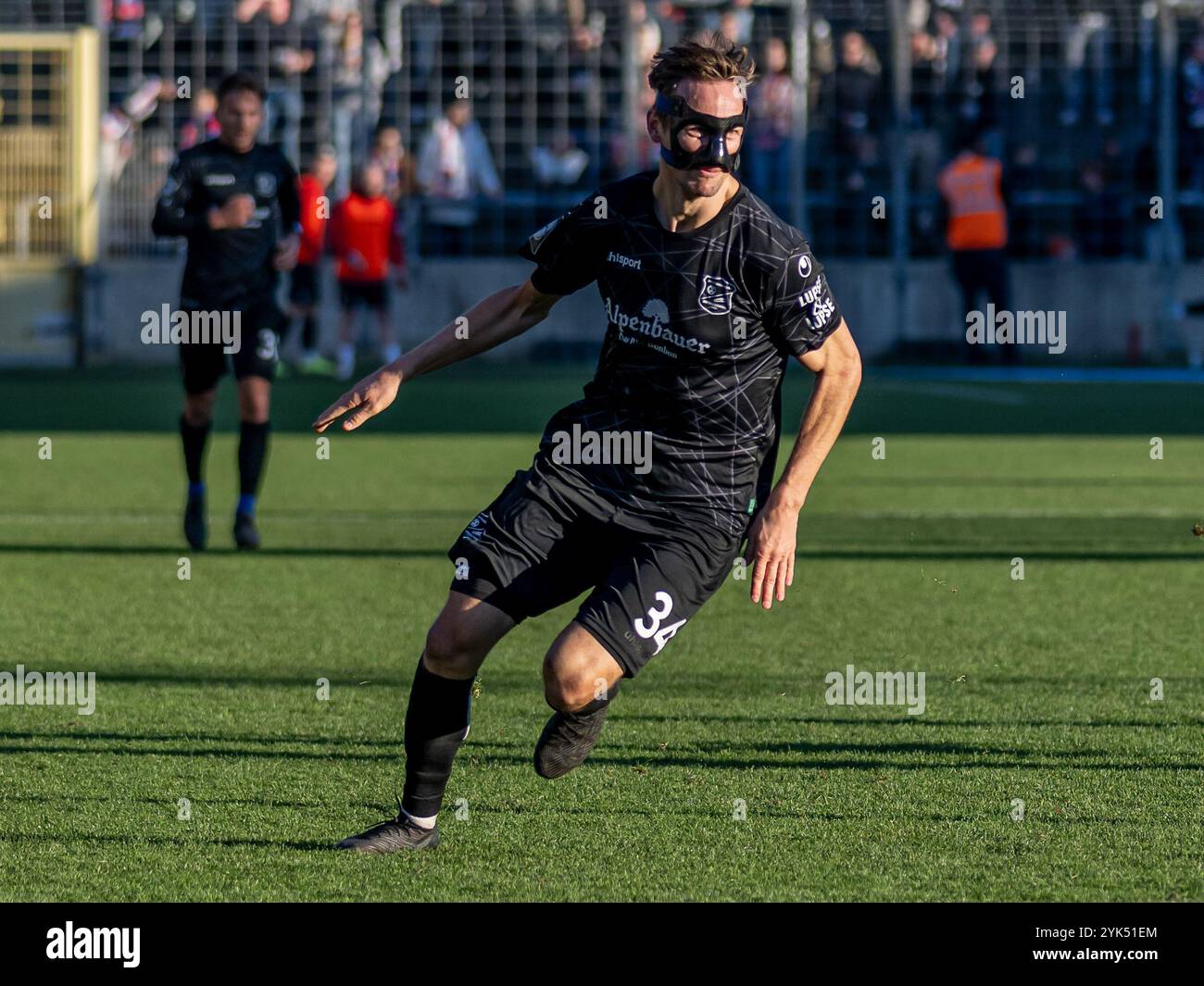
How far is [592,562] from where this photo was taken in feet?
16.6

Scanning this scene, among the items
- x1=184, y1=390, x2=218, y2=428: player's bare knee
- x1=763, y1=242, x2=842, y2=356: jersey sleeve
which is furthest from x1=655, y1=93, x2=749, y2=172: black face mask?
x1=184, y1=390, x2=218, y2=428: player's bare knee

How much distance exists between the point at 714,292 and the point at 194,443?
19.9 feet

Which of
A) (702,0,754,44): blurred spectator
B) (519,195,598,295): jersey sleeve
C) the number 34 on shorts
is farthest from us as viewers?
(702,0,754,44): blurred spectator

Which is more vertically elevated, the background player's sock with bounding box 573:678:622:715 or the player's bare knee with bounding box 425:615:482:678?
the player's bare knee with bounding box 425:615:482:678

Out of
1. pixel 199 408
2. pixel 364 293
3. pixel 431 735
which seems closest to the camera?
pixel 431 735

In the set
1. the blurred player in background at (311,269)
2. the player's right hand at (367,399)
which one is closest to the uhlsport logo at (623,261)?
the player's right hand at (367,399)

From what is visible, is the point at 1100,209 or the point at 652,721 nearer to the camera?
the point at 652,721

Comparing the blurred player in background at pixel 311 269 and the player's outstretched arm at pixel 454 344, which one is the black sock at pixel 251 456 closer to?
the player's outstretched arm at pixel 454 344

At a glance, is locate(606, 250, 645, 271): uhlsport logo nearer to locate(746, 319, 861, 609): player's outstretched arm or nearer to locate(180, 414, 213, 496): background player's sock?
locate(746, 319, 861, 609): player's outstretched arm

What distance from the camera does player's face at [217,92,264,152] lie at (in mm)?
10352

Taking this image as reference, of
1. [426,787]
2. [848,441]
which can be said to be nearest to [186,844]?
[426,787]

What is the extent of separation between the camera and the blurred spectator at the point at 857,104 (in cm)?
2491
